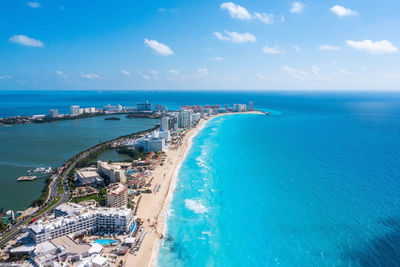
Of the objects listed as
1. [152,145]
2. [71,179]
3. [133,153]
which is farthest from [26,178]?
[152,145]

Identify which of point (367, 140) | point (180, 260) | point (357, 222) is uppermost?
point (367, 140)

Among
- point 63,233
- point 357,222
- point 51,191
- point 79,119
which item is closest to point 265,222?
point 357,222

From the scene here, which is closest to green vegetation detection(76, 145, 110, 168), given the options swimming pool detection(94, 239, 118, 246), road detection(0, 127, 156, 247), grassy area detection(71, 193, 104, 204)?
road detection(0, 127, 156, 247)

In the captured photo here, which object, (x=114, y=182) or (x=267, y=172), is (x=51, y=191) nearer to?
(x=114, y=182)

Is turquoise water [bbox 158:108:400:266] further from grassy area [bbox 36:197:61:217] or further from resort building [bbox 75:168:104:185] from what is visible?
grassy area [bbox 36:197:61:217]

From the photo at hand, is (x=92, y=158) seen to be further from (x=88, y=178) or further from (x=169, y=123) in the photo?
(x=169, y=123)

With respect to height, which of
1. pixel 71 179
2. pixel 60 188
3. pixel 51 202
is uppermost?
pixel 71 179
